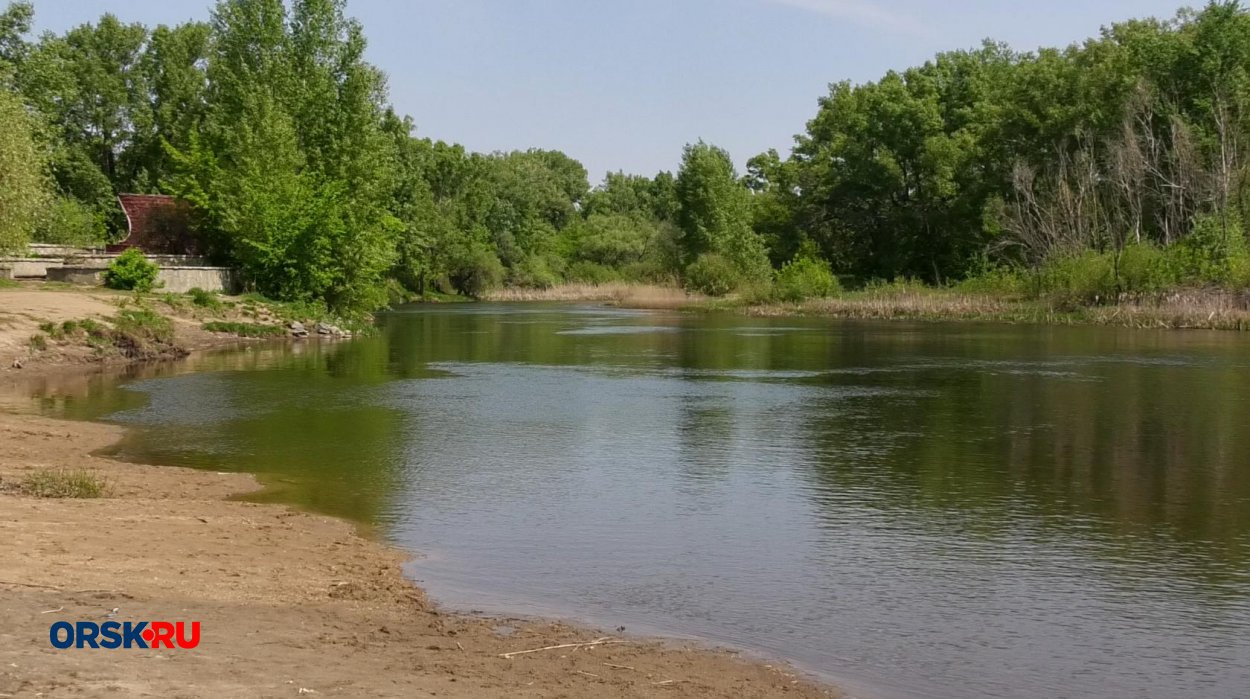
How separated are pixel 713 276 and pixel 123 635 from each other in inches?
3059

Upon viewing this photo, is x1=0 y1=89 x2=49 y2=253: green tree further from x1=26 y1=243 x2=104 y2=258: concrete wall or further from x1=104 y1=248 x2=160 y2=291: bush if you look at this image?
x1=26 y1=243 x2=104 y2=258: concrete wall

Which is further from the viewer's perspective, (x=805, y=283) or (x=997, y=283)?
(x=805, y=283)

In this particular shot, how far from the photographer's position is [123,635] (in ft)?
25.2

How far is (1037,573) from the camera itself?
12078 mm

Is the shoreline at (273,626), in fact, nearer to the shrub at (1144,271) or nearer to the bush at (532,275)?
the shrub at (1144,271)

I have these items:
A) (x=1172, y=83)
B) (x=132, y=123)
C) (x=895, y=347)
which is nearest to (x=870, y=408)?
(x=895, y=347)

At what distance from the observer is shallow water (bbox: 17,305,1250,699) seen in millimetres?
10078

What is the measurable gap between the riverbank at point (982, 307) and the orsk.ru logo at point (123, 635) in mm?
48662

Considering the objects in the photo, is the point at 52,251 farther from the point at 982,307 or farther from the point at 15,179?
the point at 982,307

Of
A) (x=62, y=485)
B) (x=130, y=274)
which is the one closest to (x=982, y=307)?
(x=130, y=274)

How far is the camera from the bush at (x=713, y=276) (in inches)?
3285

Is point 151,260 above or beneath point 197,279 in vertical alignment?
above

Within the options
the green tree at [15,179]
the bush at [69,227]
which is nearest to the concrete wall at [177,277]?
the green tree at [15,179]

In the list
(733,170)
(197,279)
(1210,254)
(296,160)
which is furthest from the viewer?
(733,170)
